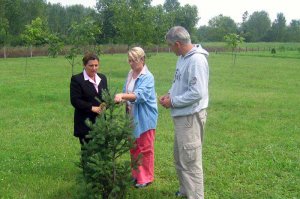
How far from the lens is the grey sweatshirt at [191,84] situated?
4.59 metres

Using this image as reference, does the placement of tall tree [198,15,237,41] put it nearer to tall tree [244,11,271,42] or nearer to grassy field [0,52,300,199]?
tall tree [244,11,271,42]

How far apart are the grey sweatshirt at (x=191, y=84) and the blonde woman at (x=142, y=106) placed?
61cm

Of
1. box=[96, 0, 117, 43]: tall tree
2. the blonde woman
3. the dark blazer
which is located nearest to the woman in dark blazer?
the dark blazer

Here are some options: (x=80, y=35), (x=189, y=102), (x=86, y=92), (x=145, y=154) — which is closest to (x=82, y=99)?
(x=86, y=92)

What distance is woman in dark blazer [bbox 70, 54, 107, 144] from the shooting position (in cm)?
539

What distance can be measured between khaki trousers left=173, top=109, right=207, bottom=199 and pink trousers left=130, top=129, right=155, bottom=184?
2.38ft

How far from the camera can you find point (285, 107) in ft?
42.7

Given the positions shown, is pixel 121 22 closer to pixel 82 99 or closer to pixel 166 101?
pixel 82 99

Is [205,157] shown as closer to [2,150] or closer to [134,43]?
[2,150]

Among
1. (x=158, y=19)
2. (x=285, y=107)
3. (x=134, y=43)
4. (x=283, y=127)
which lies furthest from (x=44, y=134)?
(x=158, y=19)

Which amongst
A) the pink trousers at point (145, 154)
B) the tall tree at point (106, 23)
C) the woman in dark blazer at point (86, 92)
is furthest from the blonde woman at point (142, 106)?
the tall tree at point (106, 23)

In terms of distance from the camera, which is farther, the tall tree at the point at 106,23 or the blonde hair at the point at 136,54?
the tall tree at the point at 106,23

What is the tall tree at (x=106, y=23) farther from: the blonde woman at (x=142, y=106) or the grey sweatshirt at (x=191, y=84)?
the grey sweatshirt at (x=191, y=84)

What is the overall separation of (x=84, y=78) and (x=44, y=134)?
3899 mm
